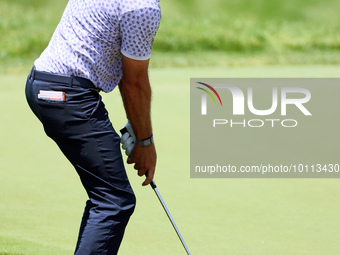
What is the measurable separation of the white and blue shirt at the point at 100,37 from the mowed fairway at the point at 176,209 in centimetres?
121

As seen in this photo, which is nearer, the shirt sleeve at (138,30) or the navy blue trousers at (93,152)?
the shirt sleeve at (138,30)

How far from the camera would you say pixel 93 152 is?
8.56 feet

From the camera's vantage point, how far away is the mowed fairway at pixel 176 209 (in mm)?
3637

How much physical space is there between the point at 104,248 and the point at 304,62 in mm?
8021

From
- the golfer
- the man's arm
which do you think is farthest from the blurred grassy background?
the golfer

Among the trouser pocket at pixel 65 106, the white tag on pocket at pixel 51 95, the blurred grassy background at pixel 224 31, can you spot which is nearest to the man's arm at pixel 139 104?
the trouser pocket at pixel 65 106

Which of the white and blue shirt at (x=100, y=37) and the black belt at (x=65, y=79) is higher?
the white and blue shirt at (x=100, y=37)

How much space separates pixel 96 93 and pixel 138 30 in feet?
0.99

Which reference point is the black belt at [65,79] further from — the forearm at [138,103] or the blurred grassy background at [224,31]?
the blurred grassy background at [224,31]

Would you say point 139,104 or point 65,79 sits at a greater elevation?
point 65,79

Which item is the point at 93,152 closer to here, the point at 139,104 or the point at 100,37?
the point at 139,104

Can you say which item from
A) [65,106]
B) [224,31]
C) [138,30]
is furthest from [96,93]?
[224,31]

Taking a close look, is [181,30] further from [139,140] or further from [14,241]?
[139,140]

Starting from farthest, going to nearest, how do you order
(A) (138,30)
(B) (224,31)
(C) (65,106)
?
(B) (224,31)
(C) (65,106)
(A) (138,30)
